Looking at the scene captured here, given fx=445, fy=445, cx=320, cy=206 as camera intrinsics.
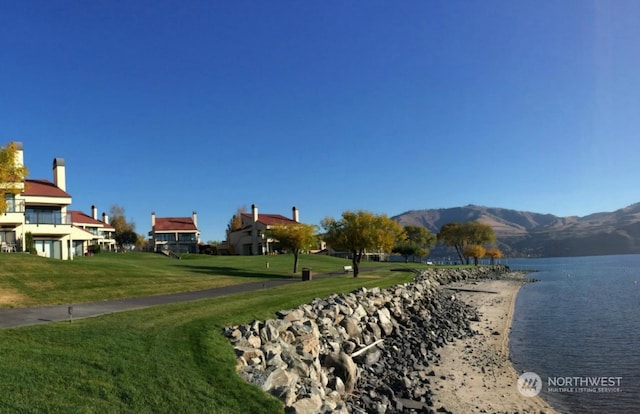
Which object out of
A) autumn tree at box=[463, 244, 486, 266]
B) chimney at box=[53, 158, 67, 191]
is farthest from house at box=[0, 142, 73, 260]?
autumn tree at box=[463, 244, 486, 266]

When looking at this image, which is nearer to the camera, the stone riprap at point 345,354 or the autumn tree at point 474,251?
the stone riprap at point 345,354

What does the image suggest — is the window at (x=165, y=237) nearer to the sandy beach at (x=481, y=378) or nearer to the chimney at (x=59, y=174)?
the chimney at (x=59, y=174)

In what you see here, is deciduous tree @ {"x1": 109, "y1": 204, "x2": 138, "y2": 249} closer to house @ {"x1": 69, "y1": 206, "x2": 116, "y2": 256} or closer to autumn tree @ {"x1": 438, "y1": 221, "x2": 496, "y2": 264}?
house @ {"x1": 69, "y1": 206, "x2": 116, "y2": 256}

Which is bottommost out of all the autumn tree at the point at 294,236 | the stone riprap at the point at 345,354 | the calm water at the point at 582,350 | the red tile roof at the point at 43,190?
the calm water at the point at 582,350

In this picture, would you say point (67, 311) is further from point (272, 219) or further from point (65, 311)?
point (272, 219)

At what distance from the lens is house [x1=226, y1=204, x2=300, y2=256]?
268 ft

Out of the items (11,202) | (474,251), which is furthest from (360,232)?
(474,251)

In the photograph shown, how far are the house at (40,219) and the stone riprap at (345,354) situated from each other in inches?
1128

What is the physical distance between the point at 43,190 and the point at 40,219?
297 cm

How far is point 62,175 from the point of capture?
4328 cm

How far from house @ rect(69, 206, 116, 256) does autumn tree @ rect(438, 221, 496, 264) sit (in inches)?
3046

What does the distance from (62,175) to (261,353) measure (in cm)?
3902

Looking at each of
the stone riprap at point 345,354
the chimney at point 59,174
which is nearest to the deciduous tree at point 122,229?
the chimney at point 59,174

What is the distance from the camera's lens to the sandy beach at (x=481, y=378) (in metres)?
14.5
